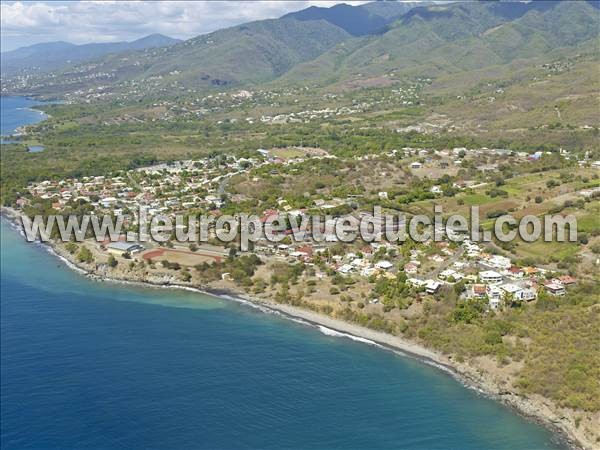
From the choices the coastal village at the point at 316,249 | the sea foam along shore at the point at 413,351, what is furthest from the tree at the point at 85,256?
the sea foam along shore at the point at 413,351

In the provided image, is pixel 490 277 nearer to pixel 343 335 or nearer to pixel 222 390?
pixel 343 335

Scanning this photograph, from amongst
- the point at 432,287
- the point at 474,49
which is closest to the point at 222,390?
the point at 432,287

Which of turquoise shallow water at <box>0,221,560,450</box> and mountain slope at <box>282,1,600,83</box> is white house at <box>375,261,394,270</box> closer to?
turquoise shallow water at <box>0,221,560,450</box>

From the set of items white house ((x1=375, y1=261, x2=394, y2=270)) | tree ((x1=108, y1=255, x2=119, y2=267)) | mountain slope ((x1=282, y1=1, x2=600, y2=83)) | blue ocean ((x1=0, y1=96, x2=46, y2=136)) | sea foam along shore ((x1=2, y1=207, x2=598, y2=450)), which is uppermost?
mountain slope ((x1=282, y1=1, x2=600, y2=83))

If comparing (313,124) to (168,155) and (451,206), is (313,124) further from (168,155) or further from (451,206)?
(451,206)

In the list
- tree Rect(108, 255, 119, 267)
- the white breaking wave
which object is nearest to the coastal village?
tree Rect(108, 255, 119, 267)
